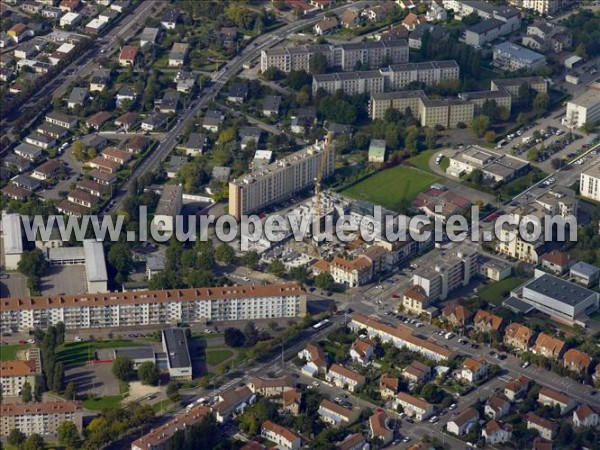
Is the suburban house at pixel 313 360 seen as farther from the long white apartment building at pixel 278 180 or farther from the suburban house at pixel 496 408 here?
the long white apartment building at pixel 278 180

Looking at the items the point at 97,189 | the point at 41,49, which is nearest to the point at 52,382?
the point at 97,189

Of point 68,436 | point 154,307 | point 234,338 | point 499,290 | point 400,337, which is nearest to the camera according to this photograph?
point 68,436

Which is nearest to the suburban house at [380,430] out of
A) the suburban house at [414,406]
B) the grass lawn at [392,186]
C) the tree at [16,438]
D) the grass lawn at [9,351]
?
the suburban house at [414,406]

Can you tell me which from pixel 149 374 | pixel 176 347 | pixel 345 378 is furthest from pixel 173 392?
pixel 345 378

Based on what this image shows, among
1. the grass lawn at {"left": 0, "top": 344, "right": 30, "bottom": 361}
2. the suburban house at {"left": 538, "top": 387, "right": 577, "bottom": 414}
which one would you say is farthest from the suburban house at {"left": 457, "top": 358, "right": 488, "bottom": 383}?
the grass lawn at {"left": 0, "top": 344, "right": 30, "bottom": 361}

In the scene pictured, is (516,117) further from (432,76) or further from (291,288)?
(291,288)

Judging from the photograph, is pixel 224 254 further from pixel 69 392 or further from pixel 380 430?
pixel 380 430
